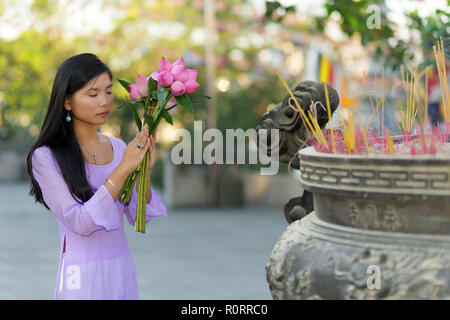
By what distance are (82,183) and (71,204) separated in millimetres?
96

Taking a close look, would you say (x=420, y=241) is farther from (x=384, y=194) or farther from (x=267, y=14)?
(x=267, y=14)

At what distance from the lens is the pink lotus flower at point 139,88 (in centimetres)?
205

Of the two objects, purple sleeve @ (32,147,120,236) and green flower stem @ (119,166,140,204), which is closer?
purple sleeve @ (32,147,120,236)

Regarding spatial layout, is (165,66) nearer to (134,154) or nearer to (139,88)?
(139,88)

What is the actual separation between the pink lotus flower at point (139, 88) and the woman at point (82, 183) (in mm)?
132

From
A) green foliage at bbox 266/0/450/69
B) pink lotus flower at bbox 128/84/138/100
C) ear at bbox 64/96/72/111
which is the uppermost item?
green foliage at bbox 266/0/450/69

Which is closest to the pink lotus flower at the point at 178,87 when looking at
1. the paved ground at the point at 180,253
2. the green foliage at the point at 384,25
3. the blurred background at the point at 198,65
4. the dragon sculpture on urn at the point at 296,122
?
the dragon sculpture on urn at the point at 296,122

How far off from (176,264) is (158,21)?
8.69 meters

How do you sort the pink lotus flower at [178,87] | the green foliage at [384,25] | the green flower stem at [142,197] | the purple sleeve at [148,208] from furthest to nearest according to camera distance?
the green foliage at [384,25] → the purple sleeve at [148,208] → the green flower stem at [142,197] → the pink lotus flower at [178,87]

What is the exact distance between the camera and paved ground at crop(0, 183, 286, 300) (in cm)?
496

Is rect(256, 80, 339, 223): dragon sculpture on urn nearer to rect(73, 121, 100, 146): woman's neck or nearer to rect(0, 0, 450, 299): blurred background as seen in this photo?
rect(73, 121, 100, 146): woman's neck

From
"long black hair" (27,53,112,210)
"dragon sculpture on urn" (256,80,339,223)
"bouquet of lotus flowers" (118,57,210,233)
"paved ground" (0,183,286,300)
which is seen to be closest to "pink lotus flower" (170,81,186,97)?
"bouquet of lotus flowers" (118,57,210,233)

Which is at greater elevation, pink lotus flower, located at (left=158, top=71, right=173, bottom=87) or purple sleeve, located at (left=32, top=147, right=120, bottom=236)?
pink lotus flower, located at (left=158, top=71, right=173, bottom=87)

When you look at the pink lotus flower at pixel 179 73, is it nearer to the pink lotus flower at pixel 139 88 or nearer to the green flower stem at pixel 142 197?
the pink lotus flower at pixel 139 88
